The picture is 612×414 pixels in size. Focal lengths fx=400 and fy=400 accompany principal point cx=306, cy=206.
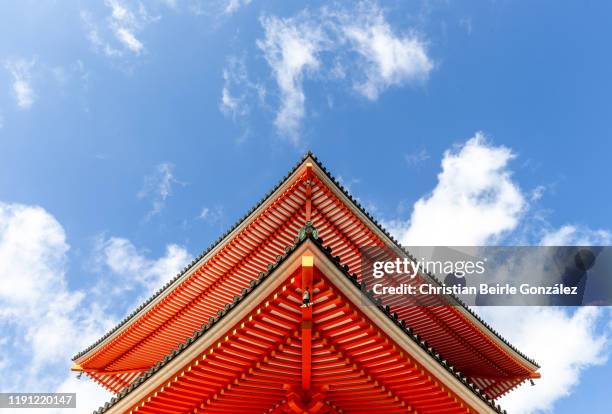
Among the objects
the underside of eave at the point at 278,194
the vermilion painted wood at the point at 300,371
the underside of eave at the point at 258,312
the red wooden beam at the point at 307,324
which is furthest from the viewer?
the underside of eave at the point at 278,194

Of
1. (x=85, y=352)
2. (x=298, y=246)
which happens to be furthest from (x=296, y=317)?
(x=85, y=352)

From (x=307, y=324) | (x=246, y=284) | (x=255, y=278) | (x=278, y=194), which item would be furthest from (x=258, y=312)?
(x=246, y=284)

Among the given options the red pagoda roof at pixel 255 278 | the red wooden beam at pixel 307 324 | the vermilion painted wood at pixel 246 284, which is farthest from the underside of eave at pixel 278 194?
the red wooden beam at pixel 307 324

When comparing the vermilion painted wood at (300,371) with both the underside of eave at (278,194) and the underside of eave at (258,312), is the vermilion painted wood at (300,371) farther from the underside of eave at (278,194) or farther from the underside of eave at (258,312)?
the underside of eave at (278,194)

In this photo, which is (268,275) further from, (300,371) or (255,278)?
(255,278)

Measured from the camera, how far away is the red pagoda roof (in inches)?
477

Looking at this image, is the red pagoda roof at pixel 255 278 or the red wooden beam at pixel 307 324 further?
the red pagoda roof at pixel 255 278

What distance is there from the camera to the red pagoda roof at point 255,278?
12109 mm

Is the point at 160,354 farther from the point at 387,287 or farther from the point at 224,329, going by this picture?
the point at 224,329

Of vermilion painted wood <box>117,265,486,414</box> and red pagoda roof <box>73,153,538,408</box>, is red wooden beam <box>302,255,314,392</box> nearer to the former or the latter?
vermilion painted wood <box>117,265,486,414</box>

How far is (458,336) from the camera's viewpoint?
14734mm

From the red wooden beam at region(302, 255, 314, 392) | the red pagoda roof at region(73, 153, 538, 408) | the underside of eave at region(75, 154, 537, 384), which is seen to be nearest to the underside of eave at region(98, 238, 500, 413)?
the red wooden beam at region(302, 255, 314, 392)

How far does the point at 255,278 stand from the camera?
1138 centimetres

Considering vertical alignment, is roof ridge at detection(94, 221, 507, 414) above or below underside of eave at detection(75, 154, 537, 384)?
below
